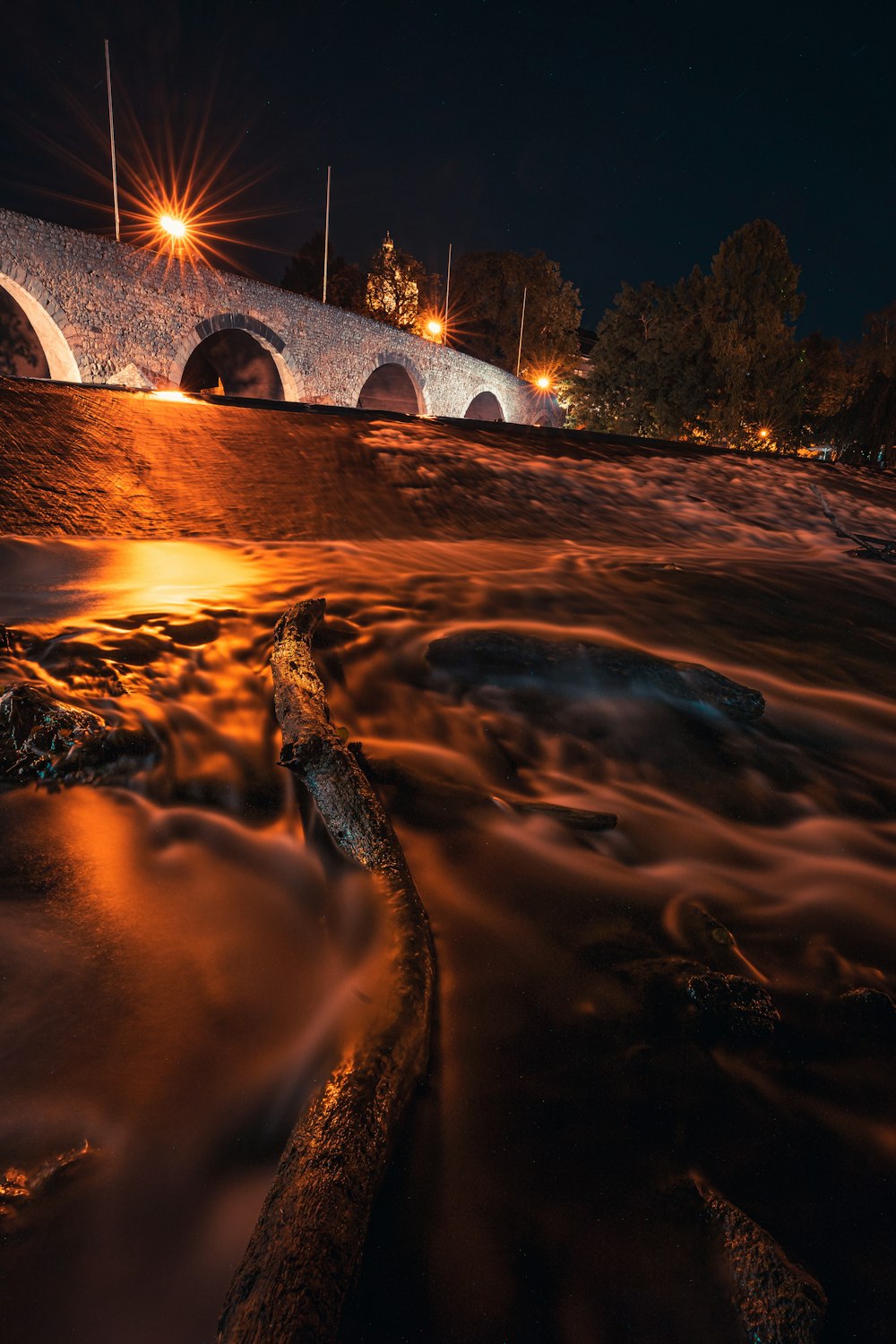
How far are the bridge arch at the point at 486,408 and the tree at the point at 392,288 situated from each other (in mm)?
6385

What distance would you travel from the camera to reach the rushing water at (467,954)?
104cm

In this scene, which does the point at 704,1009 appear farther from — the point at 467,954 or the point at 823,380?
the point at 823,380

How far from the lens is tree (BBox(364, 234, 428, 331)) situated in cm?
4041

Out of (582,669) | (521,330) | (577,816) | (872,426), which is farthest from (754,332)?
(577,816)

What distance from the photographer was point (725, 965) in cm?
160

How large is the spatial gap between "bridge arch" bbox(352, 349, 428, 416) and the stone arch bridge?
0.13 m

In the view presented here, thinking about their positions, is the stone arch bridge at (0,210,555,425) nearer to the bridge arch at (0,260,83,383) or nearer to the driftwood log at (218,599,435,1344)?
the bridge arch at (0,260,83,383)

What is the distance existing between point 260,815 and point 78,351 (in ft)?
60.2

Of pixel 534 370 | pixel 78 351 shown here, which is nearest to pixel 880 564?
pixel 78 351

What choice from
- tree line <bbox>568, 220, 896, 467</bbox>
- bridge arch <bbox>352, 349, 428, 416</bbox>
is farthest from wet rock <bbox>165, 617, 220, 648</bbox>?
tree line <bbox>568, 220, 896, 467</bbox>

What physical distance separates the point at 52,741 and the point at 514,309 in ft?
182

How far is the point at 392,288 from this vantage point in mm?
40875

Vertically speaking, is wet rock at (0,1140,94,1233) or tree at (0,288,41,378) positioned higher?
tree at (0,288,41,378)

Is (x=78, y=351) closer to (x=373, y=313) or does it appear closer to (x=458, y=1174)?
(x=458, y=1174)
